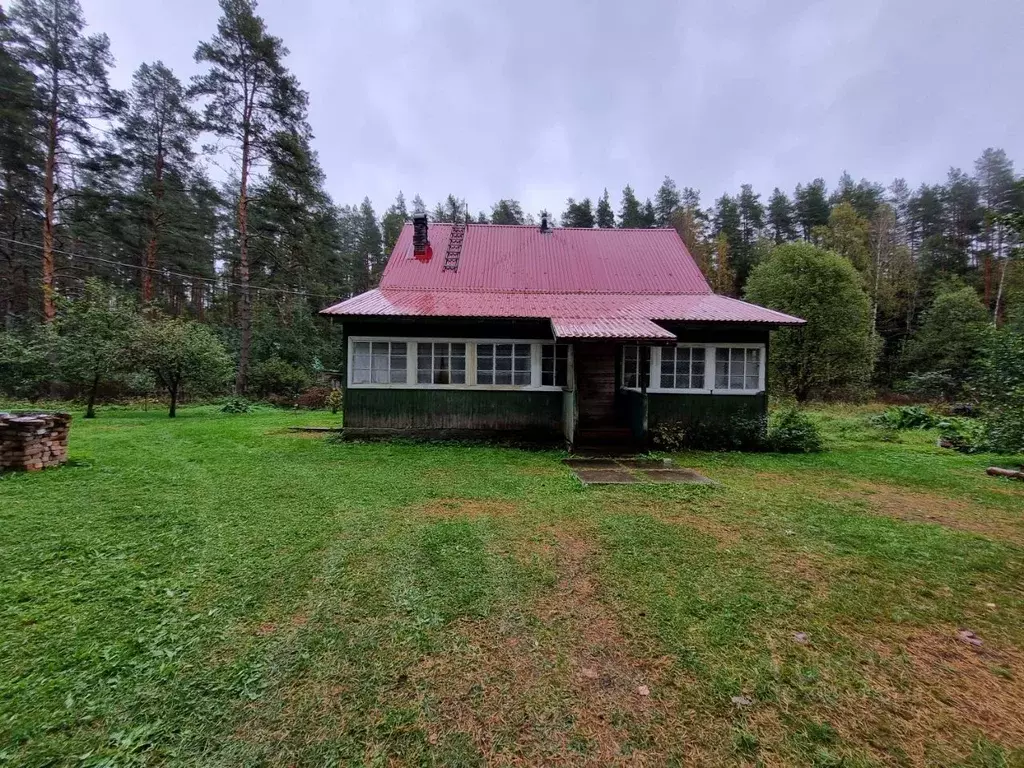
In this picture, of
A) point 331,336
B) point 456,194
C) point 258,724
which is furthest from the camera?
point 456,194

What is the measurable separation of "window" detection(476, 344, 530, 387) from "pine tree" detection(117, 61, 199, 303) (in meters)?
18.5

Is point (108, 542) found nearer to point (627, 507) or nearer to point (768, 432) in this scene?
point (627, 507)

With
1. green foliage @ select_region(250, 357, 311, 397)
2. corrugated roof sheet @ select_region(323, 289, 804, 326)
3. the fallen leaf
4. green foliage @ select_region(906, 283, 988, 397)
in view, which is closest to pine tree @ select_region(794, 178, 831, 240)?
green foliage @ select_region(906, 283, 988, 397)

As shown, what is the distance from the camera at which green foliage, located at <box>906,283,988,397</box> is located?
20.9 meters

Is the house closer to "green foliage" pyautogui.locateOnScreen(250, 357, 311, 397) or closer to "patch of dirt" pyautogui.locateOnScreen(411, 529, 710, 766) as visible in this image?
"patch of dirt" pyautogui.locateOnScreen(411, 529, 710, 766)

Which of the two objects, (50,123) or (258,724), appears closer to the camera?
(258,724)

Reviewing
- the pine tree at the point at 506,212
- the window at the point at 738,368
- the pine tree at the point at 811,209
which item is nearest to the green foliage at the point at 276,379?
the window at the point at 738,368

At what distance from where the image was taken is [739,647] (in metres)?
2.48

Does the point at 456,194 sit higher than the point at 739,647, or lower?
higher

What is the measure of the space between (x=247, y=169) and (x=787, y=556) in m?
21.6

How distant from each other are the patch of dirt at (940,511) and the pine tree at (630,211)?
113 ft

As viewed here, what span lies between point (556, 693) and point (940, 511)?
578cm

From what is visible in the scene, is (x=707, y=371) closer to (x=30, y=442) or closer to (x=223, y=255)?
(x=30, y=442)

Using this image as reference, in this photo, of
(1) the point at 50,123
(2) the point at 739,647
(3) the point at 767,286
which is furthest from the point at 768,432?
(1) the point at 50,123
